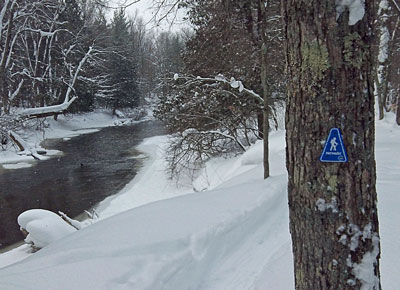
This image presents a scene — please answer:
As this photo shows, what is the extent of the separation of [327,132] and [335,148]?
0.25ft

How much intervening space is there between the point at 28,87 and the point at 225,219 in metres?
28.5

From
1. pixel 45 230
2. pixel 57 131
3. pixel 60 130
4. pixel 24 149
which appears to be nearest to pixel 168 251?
pixel 45 230

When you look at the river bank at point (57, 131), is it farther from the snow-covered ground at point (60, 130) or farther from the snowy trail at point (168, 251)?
the snowy trail at point (168, 251)

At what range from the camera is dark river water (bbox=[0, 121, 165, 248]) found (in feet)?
35.8

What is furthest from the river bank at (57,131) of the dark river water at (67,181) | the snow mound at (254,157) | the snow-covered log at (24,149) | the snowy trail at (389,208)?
the snowy trail at (389,208)

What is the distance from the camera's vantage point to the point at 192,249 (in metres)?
3.87

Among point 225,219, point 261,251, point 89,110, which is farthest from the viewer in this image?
point 89,110

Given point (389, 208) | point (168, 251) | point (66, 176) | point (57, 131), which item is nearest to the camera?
point (168, 251)

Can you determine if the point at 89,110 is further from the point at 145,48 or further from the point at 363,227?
the point at 363,227

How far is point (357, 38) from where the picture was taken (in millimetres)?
1491

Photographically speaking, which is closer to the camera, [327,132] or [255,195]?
[327,132]

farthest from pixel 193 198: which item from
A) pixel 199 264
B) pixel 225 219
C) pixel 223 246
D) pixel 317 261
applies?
pixel 317 261

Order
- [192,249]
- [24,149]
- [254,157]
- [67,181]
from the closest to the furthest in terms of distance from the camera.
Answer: [192,249] < [254,157] < [67,181] < [24,149]

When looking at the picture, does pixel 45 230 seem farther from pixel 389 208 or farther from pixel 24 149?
pixel 24 149
